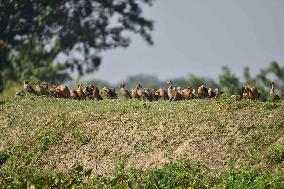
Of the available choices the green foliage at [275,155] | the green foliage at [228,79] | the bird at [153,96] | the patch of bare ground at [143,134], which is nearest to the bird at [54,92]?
the patch of bare ground at [143,134]

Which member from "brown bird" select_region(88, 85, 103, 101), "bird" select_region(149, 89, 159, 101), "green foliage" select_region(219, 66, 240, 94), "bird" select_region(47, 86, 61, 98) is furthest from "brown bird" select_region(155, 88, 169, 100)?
"green foliage" select_region(219, 66, 240, 94)

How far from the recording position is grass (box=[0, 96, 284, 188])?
18.9 m

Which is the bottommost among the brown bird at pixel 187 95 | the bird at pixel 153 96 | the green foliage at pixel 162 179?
the green foliage at pixel 162 179

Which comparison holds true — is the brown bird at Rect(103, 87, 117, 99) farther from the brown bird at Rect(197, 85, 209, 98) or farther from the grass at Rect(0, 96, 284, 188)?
the brown bird at Rect(197, 85, 209, 98)

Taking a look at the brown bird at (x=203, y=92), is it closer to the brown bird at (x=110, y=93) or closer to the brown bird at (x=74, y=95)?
the brown bird at (x=110, y=93)

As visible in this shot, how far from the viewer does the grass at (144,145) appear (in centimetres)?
1886

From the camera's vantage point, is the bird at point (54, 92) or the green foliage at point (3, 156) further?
the bird at point (54, 92)

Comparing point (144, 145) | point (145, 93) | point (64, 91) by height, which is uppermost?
point (64, 91)

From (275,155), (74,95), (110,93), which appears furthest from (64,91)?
(275,155)

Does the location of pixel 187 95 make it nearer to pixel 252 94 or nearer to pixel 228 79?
pixel 252 94

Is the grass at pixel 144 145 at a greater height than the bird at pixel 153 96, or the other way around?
the bird at pixel 153 96

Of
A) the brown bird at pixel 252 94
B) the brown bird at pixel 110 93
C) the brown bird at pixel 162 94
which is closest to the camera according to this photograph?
the brown bird at pixel 252 94

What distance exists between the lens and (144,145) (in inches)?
831

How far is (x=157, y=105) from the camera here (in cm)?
2352
